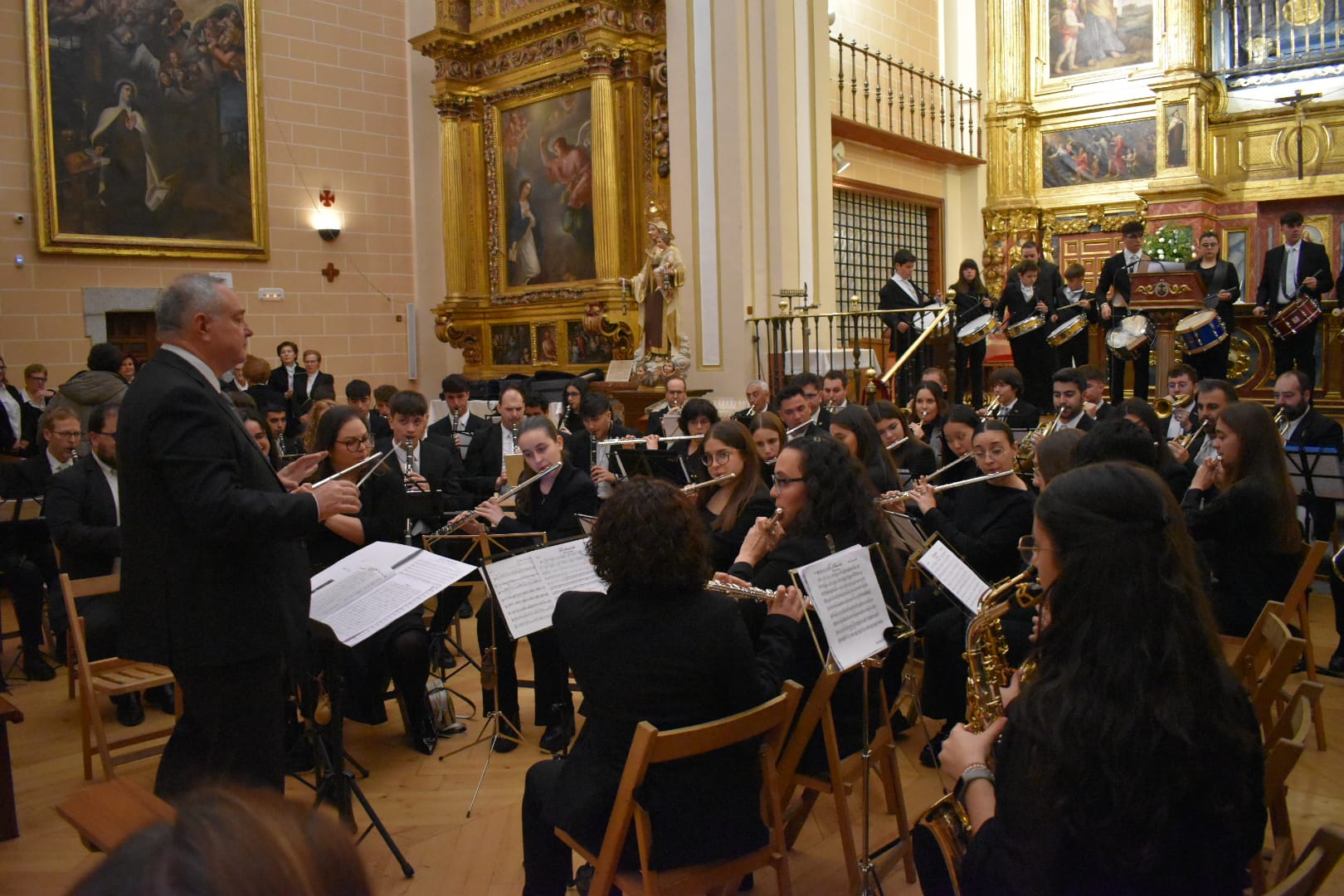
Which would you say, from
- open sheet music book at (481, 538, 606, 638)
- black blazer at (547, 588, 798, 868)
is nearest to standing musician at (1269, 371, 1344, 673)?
open sheet music book at (481, 538, 606, 638)

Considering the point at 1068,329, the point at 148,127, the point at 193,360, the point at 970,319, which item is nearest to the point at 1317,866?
the point at 193,360

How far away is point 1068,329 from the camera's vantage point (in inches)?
334

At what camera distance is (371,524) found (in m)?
4.30

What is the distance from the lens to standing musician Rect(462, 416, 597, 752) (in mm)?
4211

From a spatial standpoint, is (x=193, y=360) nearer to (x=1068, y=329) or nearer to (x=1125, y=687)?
(x=1125, y=687)

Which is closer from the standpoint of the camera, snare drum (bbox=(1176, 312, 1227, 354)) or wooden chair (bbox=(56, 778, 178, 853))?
wooden chair (bbox=(56, 778, 178, 853))

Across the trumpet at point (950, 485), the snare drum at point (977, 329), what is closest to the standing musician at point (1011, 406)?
the snare drum at point (977, 329)

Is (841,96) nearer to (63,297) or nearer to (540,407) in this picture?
(540,407)

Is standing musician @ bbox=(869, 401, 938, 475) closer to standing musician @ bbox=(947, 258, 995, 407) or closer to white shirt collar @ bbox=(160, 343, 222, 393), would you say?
standing musician @ bbox=(947, 258, 995, 407)

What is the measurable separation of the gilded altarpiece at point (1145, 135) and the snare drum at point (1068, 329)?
4.80 m

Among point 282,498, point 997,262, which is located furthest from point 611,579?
point 997,262

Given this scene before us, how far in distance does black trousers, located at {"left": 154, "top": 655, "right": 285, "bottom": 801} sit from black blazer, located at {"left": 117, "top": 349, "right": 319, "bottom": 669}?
6cm

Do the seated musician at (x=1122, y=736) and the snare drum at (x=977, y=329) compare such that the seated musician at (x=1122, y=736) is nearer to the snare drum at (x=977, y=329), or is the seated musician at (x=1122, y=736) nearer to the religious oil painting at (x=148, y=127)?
the snare drum at (x=977, y=329)

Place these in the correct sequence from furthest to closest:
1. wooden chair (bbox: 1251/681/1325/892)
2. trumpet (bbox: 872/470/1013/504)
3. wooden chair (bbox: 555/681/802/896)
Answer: trumpet (bbox: 872/470/1013/504), wooden chair (bbox: 1251/681/1325/892), wooden chair (bbox: 555/681/802/896)
